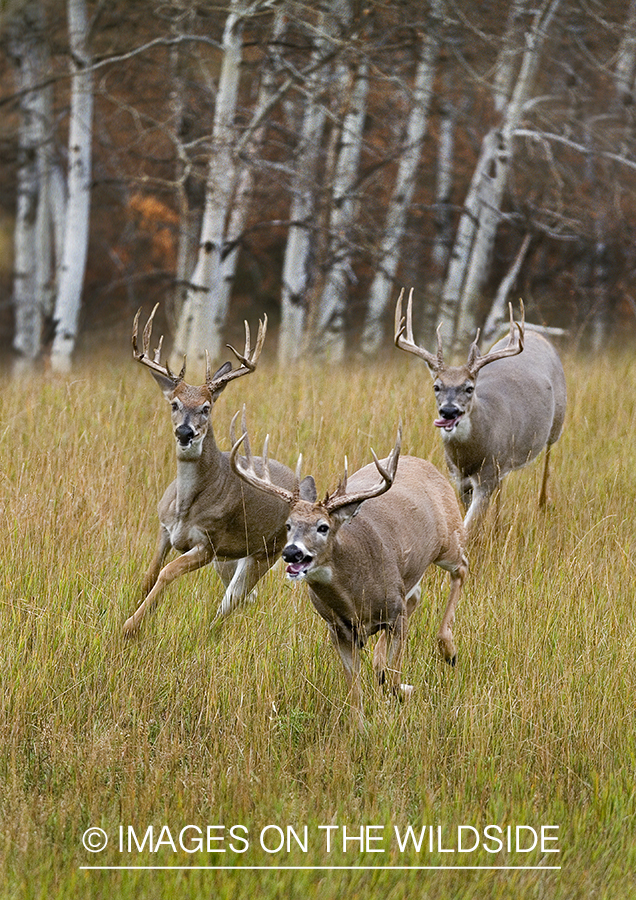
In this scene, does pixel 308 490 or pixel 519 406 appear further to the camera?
pixel 519 406

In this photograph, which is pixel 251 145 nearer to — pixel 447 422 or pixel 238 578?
pixel 447 422

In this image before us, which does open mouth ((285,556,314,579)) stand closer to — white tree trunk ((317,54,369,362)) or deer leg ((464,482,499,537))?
deer leg ((464,482,499,537))

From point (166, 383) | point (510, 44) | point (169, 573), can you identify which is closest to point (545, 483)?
point (166, 383)

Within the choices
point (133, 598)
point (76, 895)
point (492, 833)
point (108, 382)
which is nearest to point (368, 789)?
point (492, 833)

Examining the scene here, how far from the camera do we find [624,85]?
53.8 feet

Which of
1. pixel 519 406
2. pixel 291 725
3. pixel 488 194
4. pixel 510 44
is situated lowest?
pixel 291 725

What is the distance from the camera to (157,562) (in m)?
5.77

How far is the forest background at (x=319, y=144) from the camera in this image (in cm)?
1191

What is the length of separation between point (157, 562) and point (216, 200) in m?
6.21

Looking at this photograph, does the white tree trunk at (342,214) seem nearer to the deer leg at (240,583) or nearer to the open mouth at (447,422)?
the open mouth at (447,422)

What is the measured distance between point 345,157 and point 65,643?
10109 millimetres

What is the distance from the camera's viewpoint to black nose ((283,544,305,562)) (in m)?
4.14

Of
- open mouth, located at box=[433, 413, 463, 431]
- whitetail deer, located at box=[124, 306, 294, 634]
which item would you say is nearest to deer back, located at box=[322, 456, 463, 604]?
whitetail deer, located at box=[124, 306, 294, 634]

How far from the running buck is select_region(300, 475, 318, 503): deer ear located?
6.49ft
